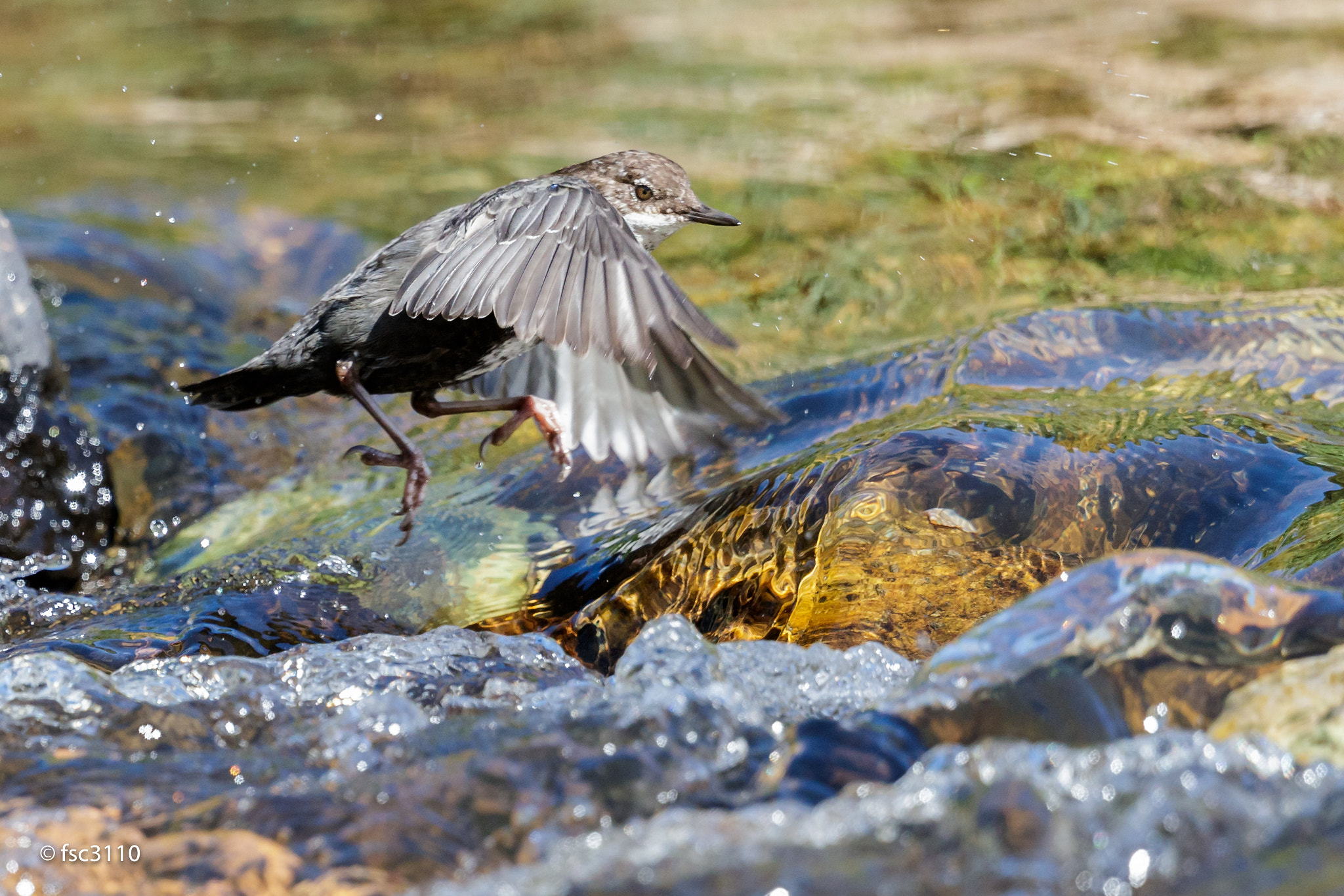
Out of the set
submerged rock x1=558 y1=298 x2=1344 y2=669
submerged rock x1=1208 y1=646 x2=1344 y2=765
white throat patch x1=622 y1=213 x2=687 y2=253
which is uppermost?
white throat patch x1=622 y1=213 x2=687 y2=253

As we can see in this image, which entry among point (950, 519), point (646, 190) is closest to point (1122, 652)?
point (950, 519)

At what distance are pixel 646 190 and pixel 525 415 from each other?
89cm

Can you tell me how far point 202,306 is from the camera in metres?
6.83

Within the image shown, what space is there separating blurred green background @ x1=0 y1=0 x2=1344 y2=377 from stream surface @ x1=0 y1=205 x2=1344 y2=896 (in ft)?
3.94

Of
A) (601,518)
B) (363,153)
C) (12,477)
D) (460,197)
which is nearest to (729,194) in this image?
(460,197)

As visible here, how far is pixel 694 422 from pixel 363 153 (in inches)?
212

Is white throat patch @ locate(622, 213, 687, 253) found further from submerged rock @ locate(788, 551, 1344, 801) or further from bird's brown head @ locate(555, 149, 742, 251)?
submerged rock @ locate(788, 551, 1344, 801)

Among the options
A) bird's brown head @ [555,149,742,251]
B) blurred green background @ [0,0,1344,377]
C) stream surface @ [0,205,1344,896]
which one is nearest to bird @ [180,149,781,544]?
bird's brown head @ [555,149,742,251]

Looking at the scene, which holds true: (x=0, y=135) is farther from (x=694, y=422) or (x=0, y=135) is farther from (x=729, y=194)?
(x=694, y=422)

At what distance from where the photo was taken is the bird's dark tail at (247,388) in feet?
13.7

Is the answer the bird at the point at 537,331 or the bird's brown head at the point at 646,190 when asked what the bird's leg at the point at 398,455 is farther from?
the bird's brown head at the point at 646,190

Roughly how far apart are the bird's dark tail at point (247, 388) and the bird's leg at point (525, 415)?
1.68 feet

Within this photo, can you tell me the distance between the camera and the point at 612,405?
4.62 meters

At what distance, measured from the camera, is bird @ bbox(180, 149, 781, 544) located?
337 centimetres
